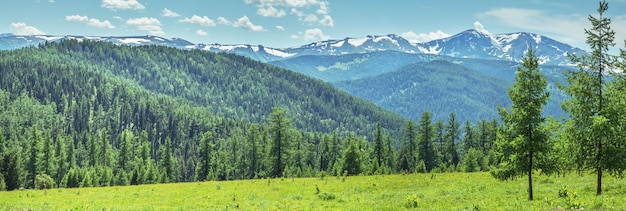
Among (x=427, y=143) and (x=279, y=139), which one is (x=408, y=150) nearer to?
(x=427, y=143)

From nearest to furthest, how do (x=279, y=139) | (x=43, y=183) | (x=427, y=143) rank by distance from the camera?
(x=43, y=183) < (x=279, y=139) < (x=427, y=143)

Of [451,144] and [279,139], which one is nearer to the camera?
[279,139]

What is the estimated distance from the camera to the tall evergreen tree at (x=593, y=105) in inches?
934

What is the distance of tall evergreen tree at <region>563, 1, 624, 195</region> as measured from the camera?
23.7 m

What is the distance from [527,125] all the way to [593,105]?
419 cm

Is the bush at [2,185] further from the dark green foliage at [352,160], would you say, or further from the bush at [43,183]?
the dark green foliage at [352,160]

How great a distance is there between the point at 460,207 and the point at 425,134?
71956 millimetres

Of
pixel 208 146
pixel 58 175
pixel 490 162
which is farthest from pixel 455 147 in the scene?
pixel 58 175

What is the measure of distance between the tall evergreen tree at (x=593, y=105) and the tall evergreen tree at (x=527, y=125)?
96.2 inches

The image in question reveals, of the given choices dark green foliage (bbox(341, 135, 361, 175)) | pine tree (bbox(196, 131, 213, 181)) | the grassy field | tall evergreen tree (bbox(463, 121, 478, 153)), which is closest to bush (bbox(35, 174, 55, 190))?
the grassy field

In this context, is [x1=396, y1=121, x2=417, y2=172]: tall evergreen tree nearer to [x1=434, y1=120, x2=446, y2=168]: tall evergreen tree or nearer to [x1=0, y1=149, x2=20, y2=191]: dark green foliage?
[x1=434, y1=120, x2=446, y2=168]: tall evergreen tree

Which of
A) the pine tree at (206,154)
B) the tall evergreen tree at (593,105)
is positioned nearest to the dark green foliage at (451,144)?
the pine tree at (206,154)

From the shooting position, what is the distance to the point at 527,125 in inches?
928

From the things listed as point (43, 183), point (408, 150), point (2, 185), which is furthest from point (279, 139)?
point (2, 185)
